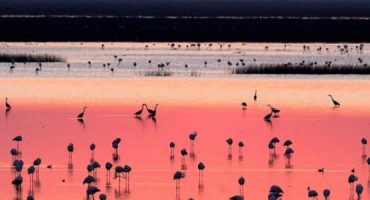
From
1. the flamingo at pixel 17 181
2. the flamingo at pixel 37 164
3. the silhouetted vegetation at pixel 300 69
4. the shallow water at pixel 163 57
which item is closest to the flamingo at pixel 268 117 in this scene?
the flamingo at pixel 37 164

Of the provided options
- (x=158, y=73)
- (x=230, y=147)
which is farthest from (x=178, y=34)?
(x=230, y=147)

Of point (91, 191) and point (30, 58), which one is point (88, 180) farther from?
point (30, 58)

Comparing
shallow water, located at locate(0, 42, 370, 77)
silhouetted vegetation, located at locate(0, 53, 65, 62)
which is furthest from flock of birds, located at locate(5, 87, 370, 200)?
silhouetted vegetation, located at locate(0, 53, 65, 62)

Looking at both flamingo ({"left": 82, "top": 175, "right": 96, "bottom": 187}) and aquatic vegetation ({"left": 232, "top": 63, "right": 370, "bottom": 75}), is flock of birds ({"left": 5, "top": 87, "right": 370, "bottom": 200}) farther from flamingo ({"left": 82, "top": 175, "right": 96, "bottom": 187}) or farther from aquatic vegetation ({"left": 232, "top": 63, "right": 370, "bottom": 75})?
aquatic vegetation ({"left": 232, "top": 63, "right": 370, "bottom": 75})

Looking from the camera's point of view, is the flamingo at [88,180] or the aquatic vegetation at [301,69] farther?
the aquatic vegetation at [301,69]

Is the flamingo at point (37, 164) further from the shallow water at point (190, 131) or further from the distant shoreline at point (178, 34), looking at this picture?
the distant shoreline at point (178, 34)

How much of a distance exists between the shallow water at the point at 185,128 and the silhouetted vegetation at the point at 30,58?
1.78 meters

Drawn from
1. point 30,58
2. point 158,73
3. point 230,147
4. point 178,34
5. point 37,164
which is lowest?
point 37,164

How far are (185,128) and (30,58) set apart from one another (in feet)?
69.2

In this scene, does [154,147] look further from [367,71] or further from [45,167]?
[367,71]

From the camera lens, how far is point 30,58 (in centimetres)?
4566

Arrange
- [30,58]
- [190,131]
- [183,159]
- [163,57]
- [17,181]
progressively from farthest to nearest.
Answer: [163,57] < [30,58] < [190,131] < [183,159] < [17,181]

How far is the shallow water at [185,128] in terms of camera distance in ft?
60.5

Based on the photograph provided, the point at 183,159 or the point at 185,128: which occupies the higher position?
the point at 185,128
